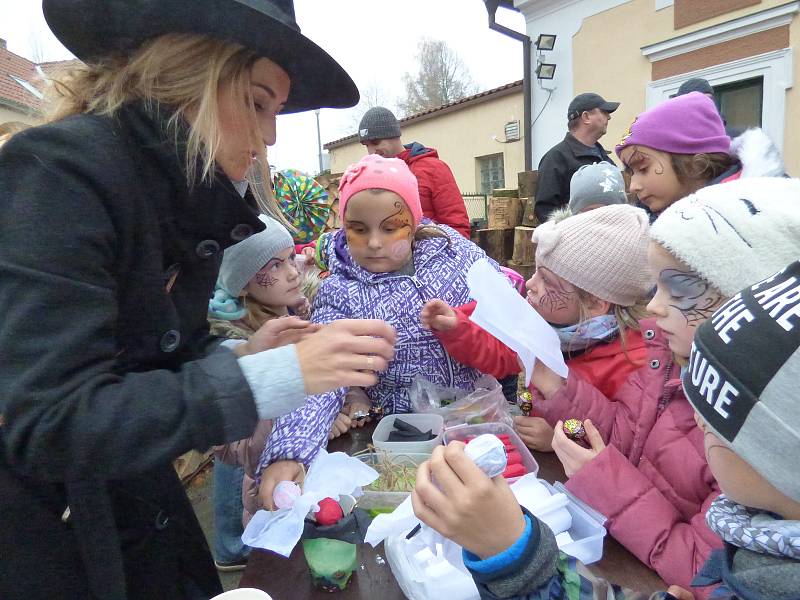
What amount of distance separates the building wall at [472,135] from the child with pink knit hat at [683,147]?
9932 millimetres

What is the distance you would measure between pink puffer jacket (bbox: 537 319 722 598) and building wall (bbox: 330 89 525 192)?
37.3 ft

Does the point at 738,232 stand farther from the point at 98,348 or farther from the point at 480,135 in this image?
the point at 480,135

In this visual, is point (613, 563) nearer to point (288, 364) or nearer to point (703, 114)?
point (288, 364)

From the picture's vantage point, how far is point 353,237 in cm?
191

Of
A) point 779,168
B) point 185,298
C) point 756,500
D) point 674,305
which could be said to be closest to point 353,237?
point 185,298

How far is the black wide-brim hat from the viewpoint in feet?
2.99

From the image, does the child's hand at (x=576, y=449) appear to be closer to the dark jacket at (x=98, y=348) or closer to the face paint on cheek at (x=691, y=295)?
the face paint on cheek at (x=691, y=295)

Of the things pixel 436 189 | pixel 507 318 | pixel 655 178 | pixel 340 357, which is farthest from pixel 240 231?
pixel 436 189

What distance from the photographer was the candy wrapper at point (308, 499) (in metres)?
1.02

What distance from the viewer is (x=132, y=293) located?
93 centimetres

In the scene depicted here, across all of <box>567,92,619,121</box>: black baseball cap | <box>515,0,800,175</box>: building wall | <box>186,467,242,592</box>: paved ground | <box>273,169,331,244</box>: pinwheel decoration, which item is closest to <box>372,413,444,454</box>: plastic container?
<box>186,467,242,592</box>: paved ground

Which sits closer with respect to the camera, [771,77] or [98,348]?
[98,348]

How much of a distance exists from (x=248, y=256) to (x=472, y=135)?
42.4ft

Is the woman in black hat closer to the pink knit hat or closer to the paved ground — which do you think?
the pink knit hat
